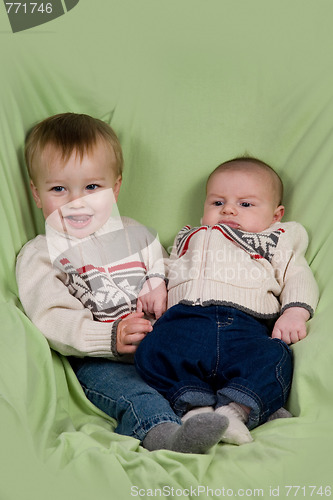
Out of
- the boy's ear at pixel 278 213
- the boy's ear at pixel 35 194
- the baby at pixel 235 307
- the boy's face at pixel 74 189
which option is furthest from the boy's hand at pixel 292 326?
the boy's ear at pixel 35 194

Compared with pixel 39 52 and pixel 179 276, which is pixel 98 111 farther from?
pixel 179 276

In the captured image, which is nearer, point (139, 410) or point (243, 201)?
point (139, 410)

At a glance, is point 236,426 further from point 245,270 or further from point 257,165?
point 257,165

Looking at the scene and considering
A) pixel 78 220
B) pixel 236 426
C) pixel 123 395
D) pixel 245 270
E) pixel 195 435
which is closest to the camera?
pixel 195 435

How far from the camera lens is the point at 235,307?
1591 millimetres

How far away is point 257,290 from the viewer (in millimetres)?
1642

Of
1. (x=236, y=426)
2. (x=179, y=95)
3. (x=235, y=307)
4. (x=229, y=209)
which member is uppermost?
(x=179, y=95)

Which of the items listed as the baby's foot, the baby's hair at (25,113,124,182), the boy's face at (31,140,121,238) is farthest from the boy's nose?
the baby's foot

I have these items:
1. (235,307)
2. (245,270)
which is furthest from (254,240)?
(235,307)

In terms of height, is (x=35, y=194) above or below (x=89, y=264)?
above

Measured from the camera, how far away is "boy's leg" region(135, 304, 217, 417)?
4.84ft

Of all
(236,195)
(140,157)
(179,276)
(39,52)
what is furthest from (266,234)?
(39,52)

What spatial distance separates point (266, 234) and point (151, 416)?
0.60 meters

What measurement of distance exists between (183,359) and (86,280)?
38 centimetres
